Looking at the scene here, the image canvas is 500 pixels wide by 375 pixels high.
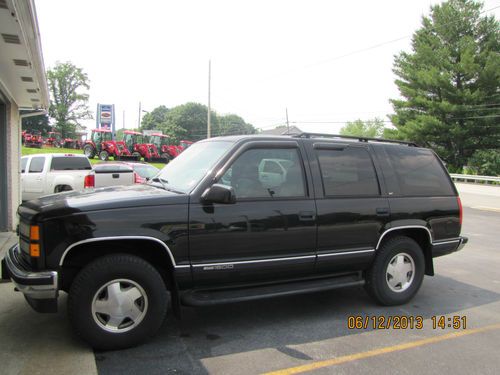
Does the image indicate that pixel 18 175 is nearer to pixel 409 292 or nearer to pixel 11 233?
→ pixel 11 233

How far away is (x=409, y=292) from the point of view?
5.07m

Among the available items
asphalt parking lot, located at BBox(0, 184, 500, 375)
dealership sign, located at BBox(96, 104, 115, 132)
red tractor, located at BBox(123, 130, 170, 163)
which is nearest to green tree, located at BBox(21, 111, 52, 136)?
dealership sign, located at BBox(96, 104, 115, 132)

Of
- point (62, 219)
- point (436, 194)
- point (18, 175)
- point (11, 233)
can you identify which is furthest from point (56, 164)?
point (436, 194)

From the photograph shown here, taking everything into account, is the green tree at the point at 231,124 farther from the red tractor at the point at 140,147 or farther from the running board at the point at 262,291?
the running board at the point at 262,291

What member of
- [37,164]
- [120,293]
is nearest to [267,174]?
[120,293]

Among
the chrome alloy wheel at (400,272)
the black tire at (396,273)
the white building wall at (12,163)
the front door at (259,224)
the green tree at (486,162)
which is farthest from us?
the green tree at (486,162)

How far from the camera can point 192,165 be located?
4473mm

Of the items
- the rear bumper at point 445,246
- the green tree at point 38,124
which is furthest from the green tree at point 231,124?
the rear bumper at point 445,246

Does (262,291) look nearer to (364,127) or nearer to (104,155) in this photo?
(104,155)

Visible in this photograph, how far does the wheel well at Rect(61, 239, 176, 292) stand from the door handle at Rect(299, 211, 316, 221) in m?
1.38

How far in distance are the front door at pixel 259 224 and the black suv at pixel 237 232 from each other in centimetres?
1

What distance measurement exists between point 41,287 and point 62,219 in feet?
1.83

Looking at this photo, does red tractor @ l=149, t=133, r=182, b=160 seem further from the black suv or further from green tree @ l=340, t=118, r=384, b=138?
green tree @ l=340, t=118, r=384, b=138

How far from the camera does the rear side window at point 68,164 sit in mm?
12953
